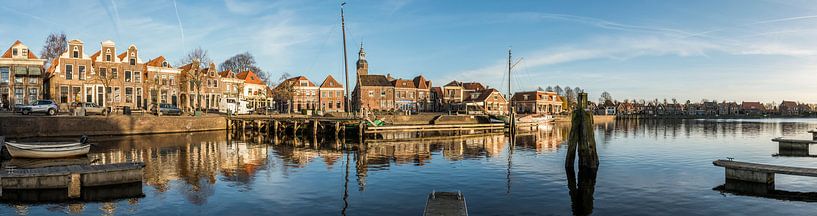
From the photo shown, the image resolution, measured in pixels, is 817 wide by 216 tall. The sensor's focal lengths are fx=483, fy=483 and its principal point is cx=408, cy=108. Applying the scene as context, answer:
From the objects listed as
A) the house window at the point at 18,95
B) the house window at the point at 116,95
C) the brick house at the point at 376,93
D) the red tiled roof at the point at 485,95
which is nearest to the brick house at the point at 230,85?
the house window at the point at 116,95

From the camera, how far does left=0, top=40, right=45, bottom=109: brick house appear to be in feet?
186

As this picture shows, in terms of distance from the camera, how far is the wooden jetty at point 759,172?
18094 millimetres

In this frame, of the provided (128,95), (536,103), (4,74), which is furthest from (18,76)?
(536,103)

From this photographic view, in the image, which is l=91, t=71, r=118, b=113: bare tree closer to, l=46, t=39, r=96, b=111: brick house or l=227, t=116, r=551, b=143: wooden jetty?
l=46, t=39, r=96, b=111: brick house

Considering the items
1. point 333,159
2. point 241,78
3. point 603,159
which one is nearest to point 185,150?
point 333,159

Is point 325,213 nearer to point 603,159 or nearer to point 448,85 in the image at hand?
point 603,159

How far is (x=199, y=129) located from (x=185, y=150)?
2265cm

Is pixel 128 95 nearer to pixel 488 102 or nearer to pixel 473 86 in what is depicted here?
pixel 488 102

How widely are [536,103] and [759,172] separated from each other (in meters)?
106

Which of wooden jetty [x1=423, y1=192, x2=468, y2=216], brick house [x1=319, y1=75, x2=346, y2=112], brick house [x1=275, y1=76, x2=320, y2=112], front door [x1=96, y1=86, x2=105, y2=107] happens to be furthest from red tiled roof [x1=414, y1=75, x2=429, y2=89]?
wooden jetty [x1=423, y1=192, x2=468, y2=216]

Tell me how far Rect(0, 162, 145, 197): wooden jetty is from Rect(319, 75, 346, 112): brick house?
2962 inches

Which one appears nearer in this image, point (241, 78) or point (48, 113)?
point (48, 113)

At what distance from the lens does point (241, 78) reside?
3516 inches

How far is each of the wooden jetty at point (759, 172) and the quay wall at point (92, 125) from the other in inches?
1914
